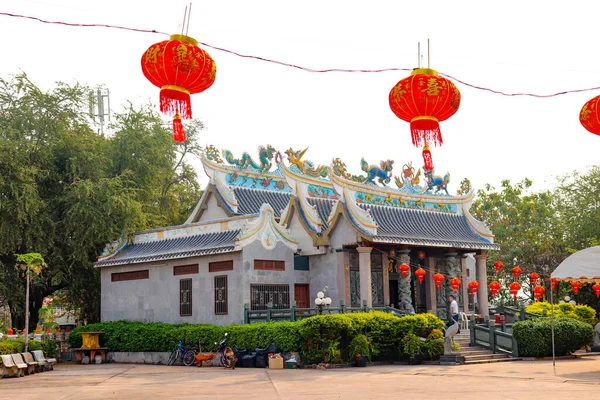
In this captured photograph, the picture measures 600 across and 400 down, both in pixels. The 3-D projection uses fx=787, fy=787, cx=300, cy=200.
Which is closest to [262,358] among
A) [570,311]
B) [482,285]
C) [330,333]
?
[330,333]

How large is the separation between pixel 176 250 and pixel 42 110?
7676mm

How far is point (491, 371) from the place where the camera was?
17594 millimetres

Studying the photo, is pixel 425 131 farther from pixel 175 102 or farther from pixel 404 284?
pixel 404 284

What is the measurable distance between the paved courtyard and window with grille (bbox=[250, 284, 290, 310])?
321 cm

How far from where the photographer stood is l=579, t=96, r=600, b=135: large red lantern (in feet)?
46.1

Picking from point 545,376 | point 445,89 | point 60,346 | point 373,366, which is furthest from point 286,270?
point 445,89

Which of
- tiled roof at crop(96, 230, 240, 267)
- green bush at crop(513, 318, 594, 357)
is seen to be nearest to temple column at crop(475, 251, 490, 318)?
green bush at crop(513, 318, 594, 357)

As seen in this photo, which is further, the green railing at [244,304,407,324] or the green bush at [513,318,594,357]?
the green railing at [244,304,407,324]

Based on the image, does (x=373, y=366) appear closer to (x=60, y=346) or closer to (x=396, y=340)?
(x=396, y=340)

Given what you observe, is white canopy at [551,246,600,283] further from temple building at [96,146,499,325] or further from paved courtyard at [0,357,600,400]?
temple building at [96,146,499,325]

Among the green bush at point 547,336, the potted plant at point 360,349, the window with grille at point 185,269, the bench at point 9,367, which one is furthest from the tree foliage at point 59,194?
the green bush at point 547,336

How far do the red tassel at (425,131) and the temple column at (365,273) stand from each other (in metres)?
10.2

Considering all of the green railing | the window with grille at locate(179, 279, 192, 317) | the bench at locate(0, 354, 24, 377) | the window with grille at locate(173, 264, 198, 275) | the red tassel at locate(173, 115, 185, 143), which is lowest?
the bench at locate(0, 354, 24, 377)

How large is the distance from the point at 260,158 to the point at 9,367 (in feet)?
42.7
